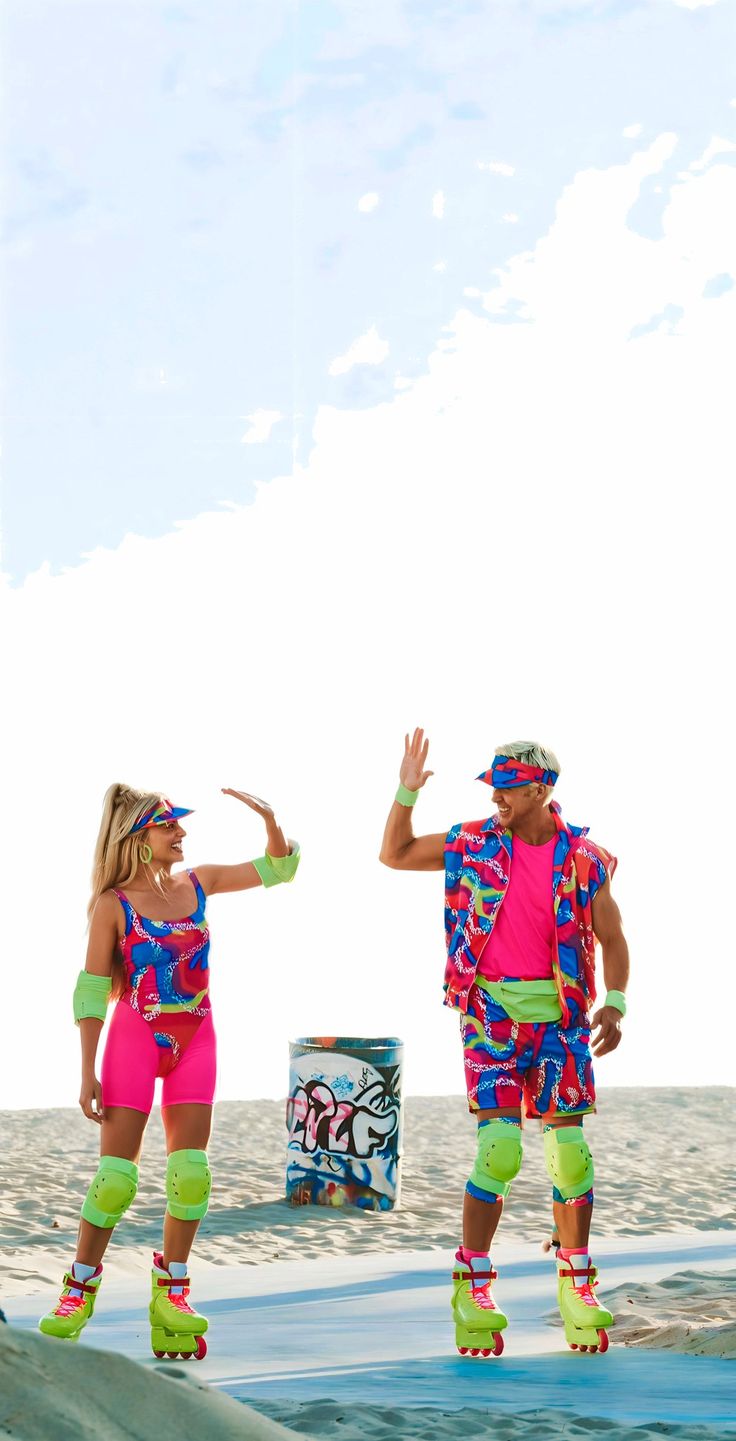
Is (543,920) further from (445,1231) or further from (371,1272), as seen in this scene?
(445,1231)

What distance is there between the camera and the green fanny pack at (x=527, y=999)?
538 cm

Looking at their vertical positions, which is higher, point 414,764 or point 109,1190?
point 414,764

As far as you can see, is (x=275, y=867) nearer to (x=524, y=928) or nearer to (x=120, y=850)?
(x=120, y=850)

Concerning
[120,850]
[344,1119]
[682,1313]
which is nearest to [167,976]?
[120,850]

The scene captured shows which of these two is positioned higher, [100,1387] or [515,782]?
[515,782]

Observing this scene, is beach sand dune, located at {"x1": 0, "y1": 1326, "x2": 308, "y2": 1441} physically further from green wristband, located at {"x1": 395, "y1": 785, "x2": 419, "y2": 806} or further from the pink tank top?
green wristband, located at {"x1": 395, "y1": 785, "x2": 419, "y2": 806}

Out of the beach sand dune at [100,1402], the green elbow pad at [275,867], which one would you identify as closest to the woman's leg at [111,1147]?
the green elbow pad at [275,867]

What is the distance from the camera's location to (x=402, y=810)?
18.3ft

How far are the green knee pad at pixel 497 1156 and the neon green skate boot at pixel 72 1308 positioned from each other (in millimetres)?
1198

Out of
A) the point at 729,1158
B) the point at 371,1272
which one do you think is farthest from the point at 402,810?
the point at 729,1158

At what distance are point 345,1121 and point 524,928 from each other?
4.04 meters

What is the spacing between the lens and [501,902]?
5469 mm

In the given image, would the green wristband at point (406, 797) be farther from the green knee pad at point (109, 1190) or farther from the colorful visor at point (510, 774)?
the green knee pad at point (109, 1190)

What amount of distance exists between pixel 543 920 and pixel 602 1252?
330 cm
